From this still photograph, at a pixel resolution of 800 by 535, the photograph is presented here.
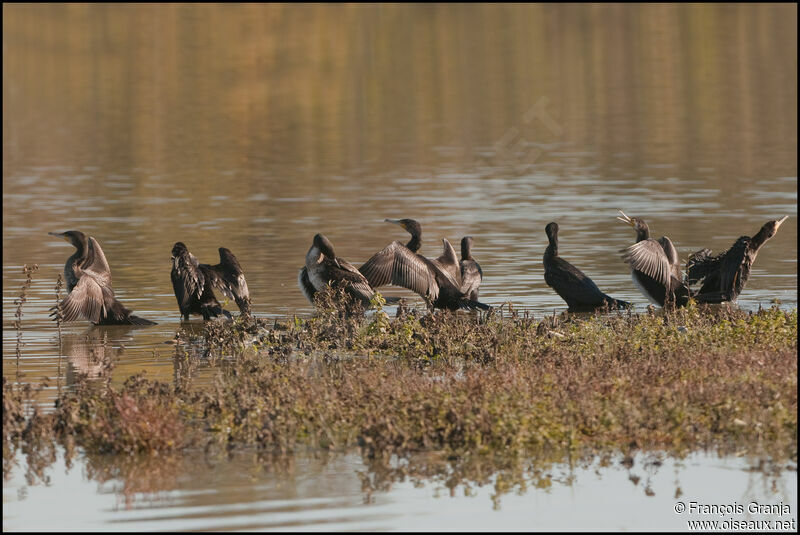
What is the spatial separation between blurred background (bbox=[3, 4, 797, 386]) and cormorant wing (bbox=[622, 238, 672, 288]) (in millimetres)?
1262

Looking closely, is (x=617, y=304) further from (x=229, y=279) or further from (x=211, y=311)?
(x=211, y=311)

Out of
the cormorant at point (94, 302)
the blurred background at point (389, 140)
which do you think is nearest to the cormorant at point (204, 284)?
the blurred background at point (389, 140)

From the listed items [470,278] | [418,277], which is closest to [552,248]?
[470,278]

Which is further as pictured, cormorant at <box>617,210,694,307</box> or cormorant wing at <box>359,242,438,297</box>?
cormorant wing at <box>359,242,438,297</box>

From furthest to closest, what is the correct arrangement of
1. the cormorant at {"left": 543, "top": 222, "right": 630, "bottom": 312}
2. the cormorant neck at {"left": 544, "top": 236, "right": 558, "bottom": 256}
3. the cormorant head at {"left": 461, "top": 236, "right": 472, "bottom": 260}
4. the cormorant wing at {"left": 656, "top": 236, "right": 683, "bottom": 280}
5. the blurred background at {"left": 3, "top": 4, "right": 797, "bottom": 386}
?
the blurred background at {"left": 3, "top": 4, "right": 797, "bottom": 386}
the cormorant head at {"left": 461, "top": 236, "right": 472, "bottom": 260}
the cormorant neck at {"left": 544, "top": 236, "right": 558, "bottom": 256}
the cormorant wing at {"left": 656, "top": 236, "right": 683, "bottom": 280}
the cormorant at {"left": 543, "top": 222, "right": 630, "bottom": 312}

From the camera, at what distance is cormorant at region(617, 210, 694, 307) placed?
1661 cm

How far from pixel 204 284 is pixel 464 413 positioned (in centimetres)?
709

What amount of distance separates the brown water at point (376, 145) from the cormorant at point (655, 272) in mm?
981

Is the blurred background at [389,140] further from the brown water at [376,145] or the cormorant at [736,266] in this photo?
the cormorant at [736,266]

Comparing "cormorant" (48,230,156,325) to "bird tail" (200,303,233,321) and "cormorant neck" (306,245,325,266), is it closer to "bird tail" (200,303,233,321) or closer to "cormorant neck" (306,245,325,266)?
"bird tail" (200,303,233,321)

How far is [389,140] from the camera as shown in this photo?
44.3 metres

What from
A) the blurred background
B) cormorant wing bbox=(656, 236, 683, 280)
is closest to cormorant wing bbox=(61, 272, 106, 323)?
the blurred background

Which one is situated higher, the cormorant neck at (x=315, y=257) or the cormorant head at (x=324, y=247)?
the cormorant head at (x=324, y=247)

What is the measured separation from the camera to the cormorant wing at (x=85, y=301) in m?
15.7
